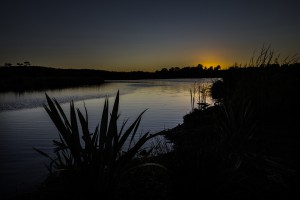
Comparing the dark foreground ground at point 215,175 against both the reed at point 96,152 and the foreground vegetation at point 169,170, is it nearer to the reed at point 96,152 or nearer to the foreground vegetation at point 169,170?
the foreground vegetation at point 169,170

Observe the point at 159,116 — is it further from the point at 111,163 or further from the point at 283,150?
the point at 111,163

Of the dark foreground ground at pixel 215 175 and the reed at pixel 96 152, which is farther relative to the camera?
the dark foreground ground at pixel 215 175

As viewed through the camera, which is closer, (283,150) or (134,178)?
(134,178)

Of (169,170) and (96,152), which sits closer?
(96,152)

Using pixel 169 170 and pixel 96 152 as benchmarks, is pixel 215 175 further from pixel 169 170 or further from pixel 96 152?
pixel 96 152

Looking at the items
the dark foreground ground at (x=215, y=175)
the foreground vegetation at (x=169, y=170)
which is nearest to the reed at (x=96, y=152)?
the foreground vegetation at (x=169, y=170)

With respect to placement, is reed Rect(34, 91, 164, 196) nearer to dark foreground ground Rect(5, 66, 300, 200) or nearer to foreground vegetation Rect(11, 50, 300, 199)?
foreground vegetation Rect(11, 50, 300, 199)

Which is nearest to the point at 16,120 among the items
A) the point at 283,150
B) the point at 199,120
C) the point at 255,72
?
the point at 199,120

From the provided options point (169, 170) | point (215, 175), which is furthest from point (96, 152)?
point (215, 175)

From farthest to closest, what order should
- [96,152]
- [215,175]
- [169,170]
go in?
[215,175] < [169,170] < [96,152]

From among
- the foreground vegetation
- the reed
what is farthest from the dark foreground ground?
the reed

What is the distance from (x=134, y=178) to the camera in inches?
156

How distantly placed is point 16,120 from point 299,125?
48.9 feet

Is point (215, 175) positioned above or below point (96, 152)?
below
